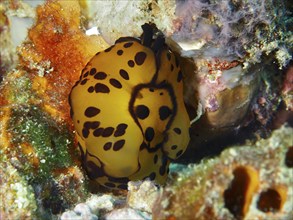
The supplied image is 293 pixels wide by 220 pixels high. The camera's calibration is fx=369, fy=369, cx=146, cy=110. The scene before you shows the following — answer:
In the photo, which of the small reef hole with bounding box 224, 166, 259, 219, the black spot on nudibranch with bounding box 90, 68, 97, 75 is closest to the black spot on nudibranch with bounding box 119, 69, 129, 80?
the black spot on nudibranch with bounding box 90, 68, 97, 75

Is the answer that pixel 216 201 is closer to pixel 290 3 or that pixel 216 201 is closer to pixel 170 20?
pixel 170 20

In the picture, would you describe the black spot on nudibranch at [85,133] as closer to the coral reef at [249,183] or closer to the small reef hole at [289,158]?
the coral reef at [249,183]

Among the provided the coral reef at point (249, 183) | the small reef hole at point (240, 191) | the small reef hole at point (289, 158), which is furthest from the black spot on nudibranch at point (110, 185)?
the small reef hole at point (289, 158)

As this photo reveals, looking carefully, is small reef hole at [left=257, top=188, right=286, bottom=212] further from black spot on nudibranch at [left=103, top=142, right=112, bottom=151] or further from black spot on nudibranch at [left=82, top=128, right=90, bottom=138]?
black spot on nudibranch at [left=82, top=128, right=90, bottom=138]

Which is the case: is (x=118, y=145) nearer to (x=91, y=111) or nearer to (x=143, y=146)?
(x=143, y=146)

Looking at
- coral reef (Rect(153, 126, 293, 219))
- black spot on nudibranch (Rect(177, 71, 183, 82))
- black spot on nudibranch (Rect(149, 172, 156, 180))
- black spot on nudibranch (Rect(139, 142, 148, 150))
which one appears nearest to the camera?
coral reef (Rect(153, 126, 293, 219))

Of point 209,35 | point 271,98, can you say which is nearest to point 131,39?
point 209,35

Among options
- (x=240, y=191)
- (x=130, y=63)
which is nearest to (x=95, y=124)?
(x=130, y=63)
